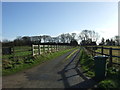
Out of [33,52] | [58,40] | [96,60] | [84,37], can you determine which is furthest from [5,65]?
[58,40]

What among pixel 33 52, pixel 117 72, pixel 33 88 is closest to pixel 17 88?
pixel 33 88

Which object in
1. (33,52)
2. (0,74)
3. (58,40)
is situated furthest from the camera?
→ (58,40)

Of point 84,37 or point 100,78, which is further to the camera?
point 84,37

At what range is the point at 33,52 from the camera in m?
15.8

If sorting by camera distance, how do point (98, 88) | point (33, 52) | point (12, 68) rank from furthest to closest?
point (33, 52)
point (12, 68)
point (98, 88)

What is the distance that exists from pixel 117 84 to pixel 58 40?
4888 inches

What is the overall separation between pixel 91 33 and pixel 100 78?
116m

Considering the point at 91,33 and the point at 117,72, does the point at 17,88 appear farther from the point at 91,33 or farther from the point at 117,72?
the point at 91,33

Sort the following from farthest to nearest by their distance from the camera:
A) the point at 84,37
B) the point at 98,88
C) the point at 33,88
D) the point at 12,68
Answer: the point at 84,37 < the point at 12,68 < the point at 33,88 < the point at 98,88

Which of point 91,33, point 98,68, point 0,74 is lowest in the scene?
point 0,74

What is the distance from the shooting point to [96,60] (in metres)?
7.50

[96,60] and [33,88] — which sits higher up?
[96,60]

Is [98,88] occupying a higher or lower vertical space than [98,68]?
lower

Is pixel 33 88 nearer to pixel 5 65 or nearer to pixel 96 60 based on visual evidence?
pixel 96 60
